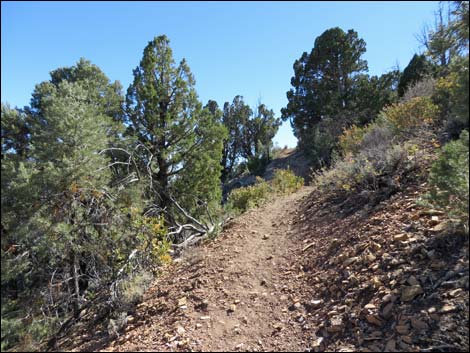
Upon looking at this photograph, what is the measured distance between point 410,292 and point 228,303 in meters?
2.07

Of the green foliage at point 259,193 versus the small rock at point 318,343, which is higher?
the green foliage at point 259,193

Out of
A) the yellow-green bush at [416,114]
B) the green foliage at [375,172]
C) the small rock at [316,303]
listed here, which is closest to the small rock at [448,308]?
the small rock at [316,303]

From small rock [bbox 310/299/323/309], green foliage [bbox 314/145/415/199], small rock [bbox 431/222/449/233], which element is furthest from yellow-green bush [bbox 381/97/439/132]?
small rock [bbox 310/299/323/309]

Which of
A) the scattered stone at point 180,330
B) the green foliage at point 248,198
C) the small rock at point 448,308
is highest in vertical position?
the green foliage at point 248,198

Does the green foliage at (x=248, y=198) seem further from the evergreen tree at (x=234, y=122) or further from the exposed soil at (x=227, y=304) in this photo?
the evergreen tree at (x=234, y=122)

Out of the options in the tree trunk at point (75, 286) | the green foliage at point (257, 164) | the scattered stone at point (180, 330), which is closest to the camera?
the scattered stone at point (180, 330)

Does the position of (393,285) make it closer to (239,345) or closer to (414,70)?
(239,345)

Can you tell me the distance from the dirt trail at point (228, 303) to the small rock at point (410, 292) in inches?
41.2

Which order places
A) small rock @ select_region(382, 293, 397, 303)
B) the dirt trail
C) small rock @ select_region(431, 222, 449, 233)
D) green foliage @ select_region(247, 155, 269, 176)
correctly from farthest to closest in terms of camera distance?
1. green foliage @ select_region(247, 155, 269, 176)
2. small rock @ select_region(431, 222, 449, 233)
3. the dirt trail
4. small rock @ select_region(382, 293, 397, 303)

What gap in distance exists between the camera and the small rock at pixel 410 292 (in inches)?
112

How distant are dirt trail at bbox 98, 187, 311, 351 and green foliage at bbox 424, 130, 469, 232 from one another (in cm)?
198

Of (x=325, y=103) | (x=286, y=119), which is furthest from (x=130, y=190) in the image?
(x=286, y=119)

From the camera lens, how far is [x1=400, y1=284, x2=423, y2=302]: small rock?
286 cm

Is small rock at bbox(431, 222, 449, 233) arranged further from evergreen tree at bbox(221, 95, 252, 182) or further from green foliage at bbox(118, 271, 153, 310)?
evergreen tree at bbox(221, 95, 252, 182)
